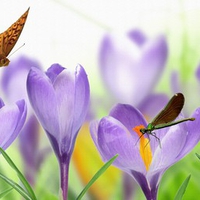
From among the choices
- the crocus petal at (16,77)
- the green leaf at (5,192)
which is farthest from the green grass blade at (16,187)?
the crocus petal at (16,77)

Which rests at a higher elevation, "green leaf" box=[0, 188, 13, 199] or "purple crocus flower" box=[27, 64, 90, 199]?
"purple crocus flower" box=[27, 64, 90, 199]

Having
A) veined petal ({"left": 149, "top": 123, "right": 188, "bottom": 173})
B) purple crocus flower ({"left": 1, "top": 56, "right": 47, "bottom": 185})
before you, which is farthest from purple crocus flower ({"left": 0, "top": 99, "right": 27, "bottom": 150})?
veined petal ({"left": 149, "top": 123, "right": 188, "bottom": 173})

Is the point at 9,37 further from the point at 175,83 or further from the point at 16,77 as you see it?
the point at 175,83

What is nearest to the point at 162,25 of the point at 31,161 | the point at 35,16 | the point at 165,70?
the point at 165,70

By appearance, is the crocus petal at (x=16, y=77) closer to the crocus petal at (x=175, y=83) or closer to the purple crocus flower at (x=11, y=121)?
the purple crocus flower at (x=11, y=121)

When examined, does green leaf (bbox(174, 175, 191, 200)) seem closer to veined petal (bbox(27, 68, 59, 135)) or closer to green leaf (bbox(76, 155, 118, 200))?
green leaf (bbox(76, 155, 118, 200))

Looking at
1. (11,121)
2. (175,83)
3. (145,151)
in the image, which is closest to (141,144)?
(145,151)
